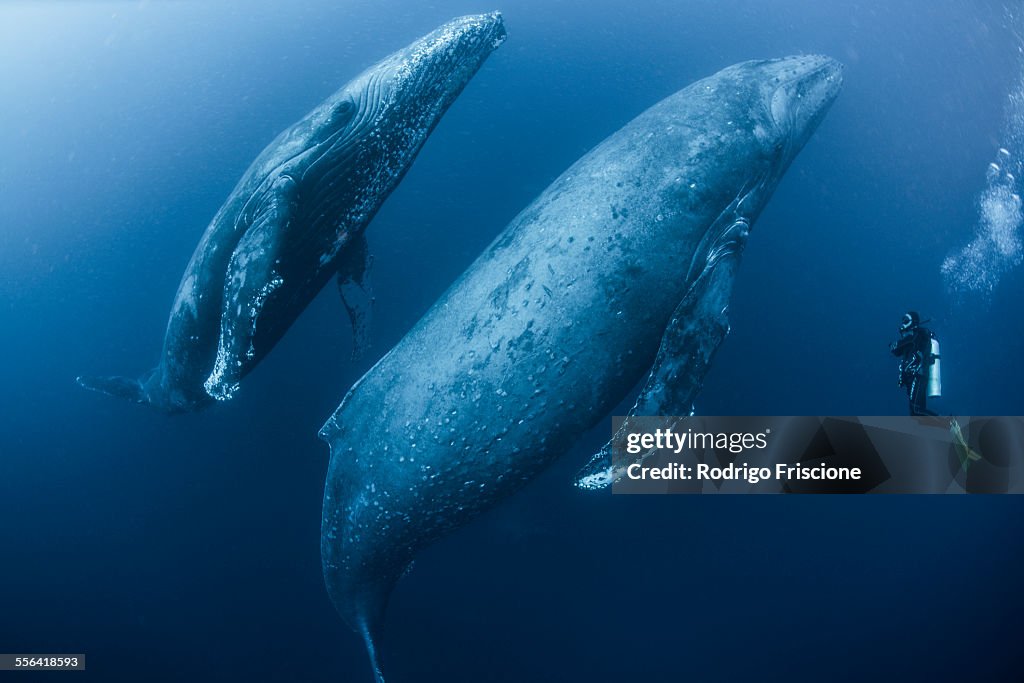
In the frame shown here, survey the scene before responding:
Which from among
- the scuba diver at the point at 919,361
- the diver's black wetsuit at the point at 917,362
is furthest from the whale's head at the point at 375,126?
the diver's black wetsuit at the point at 917,362

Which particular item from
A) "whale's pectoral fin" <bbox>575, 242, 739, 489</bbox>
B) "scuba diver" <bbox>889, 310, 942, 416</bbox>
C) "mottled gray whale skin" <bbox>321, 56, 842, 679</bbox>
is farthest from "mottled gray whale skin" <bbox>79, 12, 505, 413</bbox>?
"scuba diver" <bbox>889, 310, 942, 416</bbox>

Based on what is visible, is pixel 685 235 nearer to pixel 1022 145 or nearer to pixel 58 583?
pixel 58 583

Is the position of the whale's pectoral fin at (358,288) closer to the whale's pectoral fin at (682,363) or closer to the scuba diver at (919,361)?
the whale's pectoral fin at (682,363)

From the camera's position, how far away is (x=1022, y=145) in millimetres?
15484

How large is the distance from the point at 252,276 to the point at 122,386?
399 centimetres

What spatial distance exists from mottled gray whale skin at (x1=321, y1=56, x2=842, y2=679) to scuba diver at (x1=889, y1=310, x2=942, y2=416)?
12.4 feet

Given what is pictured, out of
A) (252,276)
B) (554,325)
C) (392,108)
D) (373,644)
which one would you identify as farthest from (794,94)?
(373,644)

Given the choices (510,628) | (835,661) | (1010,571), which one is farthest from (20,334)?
(1010,571)

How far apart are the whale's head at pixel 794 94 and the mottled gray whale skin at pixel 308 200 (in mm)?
2652

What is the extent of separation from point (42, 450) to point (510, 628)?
847cm

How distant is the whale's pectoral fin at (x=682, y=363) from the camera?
10.7ft

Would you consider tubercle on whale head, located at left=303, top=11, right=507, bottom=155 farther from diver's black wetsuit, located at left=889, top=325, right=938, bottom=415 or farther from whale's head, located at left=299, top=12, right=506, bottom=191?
diver's black wetsuit, located at left=889, top=325, right=938, bottom=415

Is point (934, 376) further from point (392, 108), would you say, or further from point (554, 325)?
point (392, 108)

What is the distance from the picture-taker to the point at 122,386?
20.1 ft
